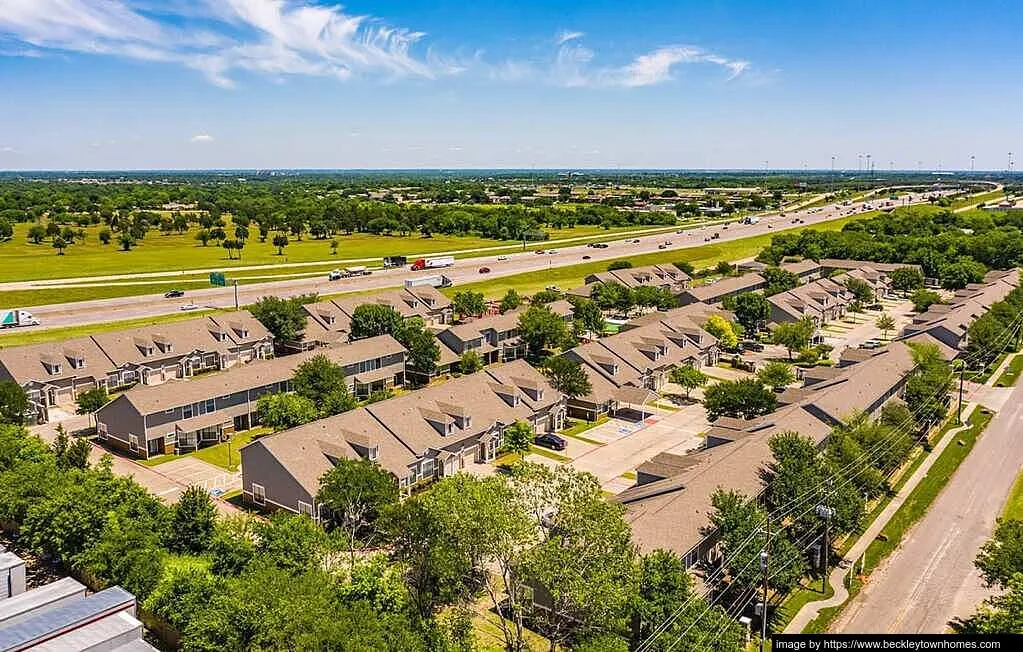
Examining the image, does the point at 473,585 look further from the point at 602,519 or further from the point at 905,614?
the point at 905,614

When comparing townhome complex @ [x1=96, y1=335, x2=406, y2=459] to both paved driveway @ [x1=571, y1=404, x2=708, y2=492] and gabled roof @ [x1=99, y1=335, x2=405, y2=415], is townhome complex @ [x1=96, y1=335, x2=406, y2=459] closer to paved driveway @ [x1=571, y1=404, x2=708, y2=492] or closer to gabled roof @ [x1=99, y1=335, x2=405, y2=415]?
gabled roof @ [x1=99, y1=335, x2=405, y2=415]

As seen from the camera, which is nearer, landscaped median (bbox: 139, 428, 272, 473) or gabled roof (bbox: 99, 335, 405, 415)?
landscaped median (bbox: 139, 428, 272, 473)

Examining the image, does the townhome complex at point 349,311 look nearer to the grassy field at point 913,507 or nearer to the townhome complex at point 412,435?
the townhome complex at point 412,435

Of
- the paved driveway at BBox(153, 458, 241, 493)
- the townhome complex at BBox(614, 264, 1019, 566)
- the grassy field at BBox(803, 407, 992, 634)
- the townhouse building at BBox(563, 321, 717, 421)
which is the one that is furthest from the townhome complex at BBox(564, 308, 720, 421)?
the paved driveway at BBox(153, 458, 241, 493)

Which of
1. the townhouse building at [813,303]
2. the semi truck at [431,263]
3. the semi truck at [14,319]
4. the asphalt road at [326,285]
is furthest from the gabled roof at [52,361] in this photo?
the townhouse building at [813,303]

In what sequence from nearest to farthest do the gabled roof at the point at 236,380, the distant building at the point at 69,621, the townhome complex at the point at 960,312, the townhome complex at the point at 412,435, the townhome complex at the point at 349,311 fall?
the distant building at the point at 69,621
the townhome complex at the point at 412,435
the gabled roof at the point at 236,380
the townhome complex at the point at 960,312
the townhome complex at the point at 349,311

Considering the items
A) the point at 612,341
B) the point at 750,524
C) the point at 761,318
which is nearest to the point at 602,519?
the point at 750,524
